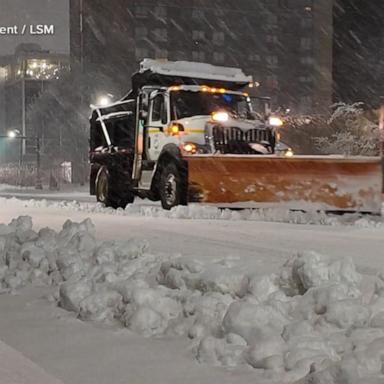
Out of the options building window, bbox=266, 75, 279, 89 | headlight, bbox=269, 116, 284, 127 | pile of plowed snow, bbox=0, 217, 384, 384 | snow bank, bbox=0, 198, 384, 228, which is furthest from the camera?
building window, bbox=266, 75, 279, 89

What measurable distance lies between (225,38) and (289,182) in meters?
81.3

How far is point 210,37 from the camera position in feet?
297

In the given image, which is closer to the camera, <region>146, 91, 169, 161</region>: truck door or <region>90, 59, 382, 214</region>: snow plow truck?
<region>90, 59, 382, 214</region>: snow plow truck

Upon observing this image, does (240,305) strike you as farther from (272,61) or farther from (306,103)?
(272,61)

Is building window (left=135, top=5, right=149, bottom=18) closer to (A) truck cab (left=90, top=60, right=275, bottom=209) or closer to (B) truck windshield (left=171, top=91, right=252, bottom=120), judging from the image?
(A) truck cab (left=90, top=60, right=275, bottom=209)

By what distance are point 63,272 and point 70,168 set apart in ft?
156

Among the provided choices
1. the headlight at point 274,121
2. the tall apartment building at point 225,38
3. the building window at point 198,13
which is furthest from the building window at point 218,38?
the headlight at point 274,121

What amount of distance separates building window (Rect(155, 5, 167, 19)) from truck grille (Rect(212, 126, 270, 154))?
75.2 meters

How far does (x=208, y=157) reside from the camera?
13.5 metres

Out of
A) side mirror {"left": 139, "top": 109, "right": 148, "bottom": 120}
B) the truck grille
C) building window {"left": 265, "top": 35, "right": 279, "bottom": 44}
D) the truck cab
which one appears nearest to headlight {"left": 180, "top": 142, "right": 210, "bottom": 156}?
the truck cab

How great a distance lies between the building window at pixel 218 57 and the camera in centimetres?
9050

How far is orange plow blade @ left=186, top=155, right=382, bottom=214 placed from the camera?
12367mm

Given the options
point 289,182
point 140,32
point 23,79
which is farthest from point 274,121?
point 23,79

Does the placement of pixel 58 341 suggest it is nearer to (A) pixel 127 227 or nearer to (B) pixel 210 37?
(A) pixel 127 227
